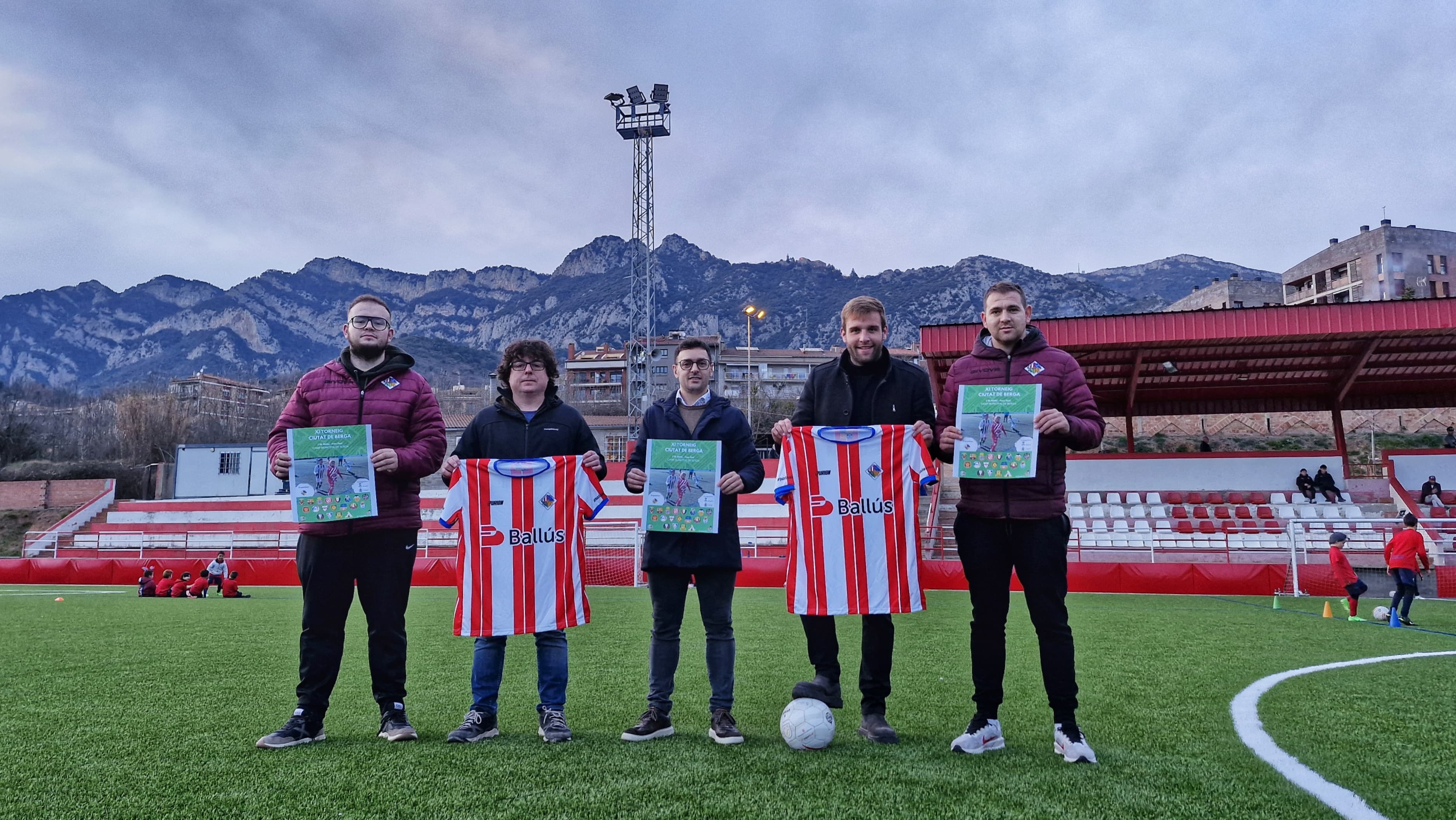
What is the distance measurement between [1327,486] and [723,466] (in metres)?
24.9

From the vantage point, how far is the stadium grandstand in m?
17.0

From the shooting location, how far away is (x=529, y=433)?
446 cm

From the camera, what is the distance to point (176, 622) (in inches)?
394

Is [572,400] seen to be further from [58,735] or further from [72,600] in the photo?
[58,735]

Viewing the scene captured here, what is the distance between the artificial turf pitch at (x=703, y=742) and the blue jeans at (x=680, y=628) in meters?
0.25

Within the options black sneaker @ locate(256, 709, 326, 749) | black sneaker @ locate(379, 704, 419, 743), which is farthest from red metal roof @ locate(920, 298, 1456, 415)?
black sneaker @ locate(256, 709, 326, 749)

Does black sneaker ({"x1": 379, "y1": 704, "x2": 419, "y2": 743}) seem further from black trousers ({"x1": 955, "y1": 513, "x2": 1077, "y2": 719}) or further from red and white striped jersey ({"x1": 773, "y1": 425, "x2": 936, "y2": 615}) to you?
black trousers ({"x1": 955, "y1": 513, "x2": 1077, "y2": 719})

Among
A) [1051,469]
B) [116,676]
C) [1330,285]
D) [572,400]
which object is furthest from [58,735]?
[1330,285]

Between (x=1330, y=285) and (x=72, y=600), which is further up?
(x=1330, y=285)

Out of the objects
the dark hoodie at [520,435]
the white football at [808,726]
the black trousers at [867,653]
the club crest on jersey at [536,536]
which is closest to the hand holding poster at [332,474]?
the dark hoodie at [520,435]

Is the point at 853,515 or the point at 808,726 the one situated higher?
the point at 853,515

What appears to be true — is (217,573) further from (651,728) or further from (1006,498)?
(1006,498)

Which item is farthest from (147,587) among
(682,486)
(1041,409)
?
(1041,409)

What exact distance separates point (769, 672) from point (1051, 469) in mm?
2989
